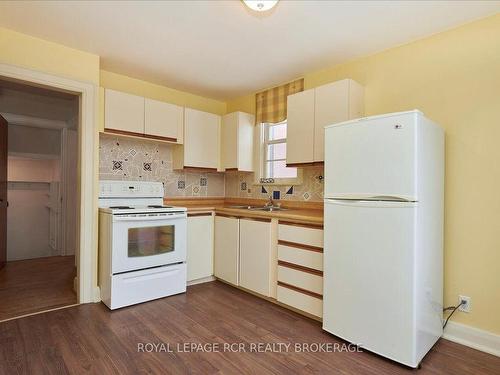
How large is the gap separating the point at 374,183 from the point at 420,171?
10.4 inches

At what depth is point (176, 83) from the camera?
3.46 metres

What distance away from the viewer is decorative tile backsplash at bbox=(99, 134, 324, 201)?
3.15 meters

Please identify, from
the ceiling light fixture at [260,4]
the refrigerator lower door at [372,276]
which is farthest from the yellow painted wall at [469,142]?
the ceiling light fixture at [260,4]

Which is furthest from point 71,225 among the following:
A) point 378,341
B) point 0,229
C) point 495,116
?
point 495,116

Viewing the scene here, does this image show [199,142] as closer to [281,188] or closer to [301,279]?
[281,188]

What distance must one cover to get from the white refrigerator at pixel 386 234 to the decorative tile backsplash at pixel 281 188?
0.92 m

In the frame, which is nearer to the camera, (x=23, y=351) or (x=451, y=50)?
(x=23, y=351)

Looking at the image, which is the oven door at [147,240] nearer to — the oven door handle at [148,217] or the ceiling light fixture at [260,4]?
the oven door handle at [148,217]

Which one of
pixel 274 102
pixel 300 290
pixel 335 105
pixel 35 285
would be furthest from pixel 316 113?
pixel 35 285

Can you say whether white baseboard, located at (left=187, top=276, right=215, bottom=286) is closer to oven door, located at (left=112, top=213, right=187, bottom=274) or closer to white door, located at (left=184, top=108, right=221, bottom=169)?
oven door, located at (left=112, top=213, right=187, bottom=274)

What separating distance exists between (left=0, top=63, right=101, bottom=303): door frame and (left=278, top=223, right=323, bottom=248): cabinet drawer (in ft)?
5.72

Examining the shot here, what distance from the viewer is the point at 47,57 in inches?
97.9

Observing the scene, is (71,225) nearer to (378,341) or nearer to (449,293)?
(378,341)

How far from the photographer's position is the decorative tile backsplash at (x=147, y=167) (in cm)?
318
